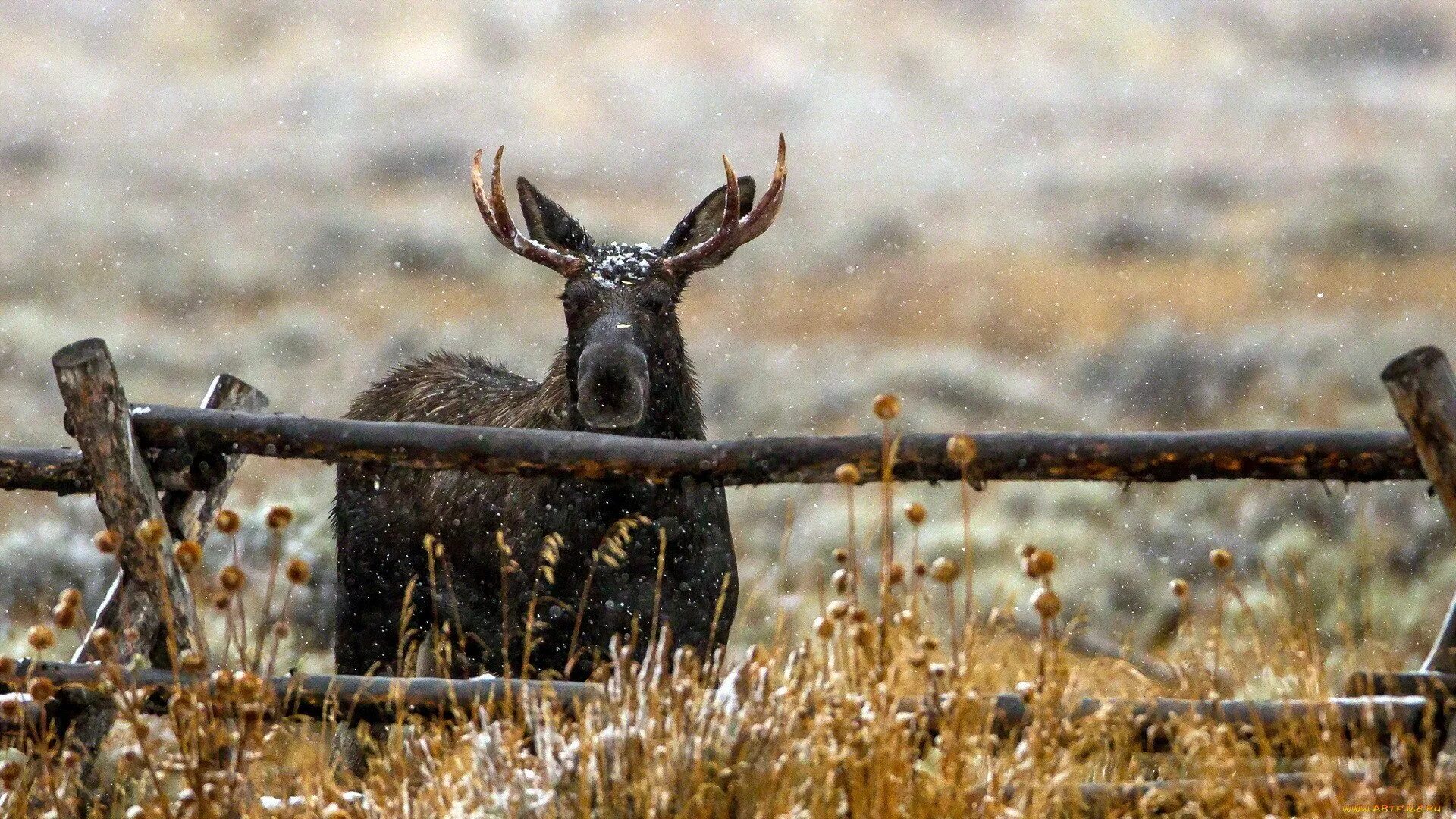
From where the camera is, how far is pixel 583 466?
4.17 metres

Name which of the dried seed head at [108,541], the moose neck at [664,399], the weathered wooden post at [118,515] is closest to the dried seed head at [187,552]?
the dried seed head at [108,541]

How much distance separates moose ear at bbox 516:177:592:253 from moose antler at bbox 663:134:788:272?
0.36 meters

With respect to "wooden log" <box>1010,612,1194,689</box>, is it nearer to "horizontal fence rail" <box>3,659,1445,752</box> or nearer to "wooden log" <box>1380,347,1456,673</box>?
"horizontal fence rail" <box>3,659,1445,752</box>

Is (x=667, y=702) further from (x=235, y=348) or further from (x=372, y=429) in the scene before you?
(x=235, y=348)

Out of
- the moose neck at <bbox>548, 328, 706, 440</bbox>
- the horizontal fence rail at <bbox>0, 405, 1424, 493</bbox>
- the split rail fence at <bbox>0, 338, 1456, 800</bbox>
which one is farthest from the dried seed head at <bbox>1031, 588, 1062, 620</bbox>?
the moose neck at <bbox>548, 328, 706, 440</bbox>

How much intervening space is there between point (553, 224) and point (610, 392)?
3.16ft

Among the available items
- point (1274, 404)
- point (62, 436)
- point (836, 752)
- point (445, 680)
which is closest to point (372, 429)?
point (445, 680)

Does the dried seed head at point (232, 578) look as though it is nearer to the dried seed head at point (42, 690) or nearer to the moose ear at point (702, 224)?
the dried seed head at point (42, 690)

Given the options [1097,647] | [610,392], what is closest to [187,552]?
[610,392]

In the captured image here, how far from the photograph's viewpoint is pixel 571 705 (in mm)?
3848

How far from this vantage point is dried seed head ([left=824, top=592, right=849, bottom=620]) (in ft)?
10.2

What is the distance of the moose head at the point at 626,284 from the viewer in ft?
17.0

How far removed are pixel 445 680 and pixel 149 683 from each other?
0.75 metres

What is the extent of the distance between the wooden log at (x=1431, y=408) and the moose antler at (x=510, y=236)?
258 centimetres
